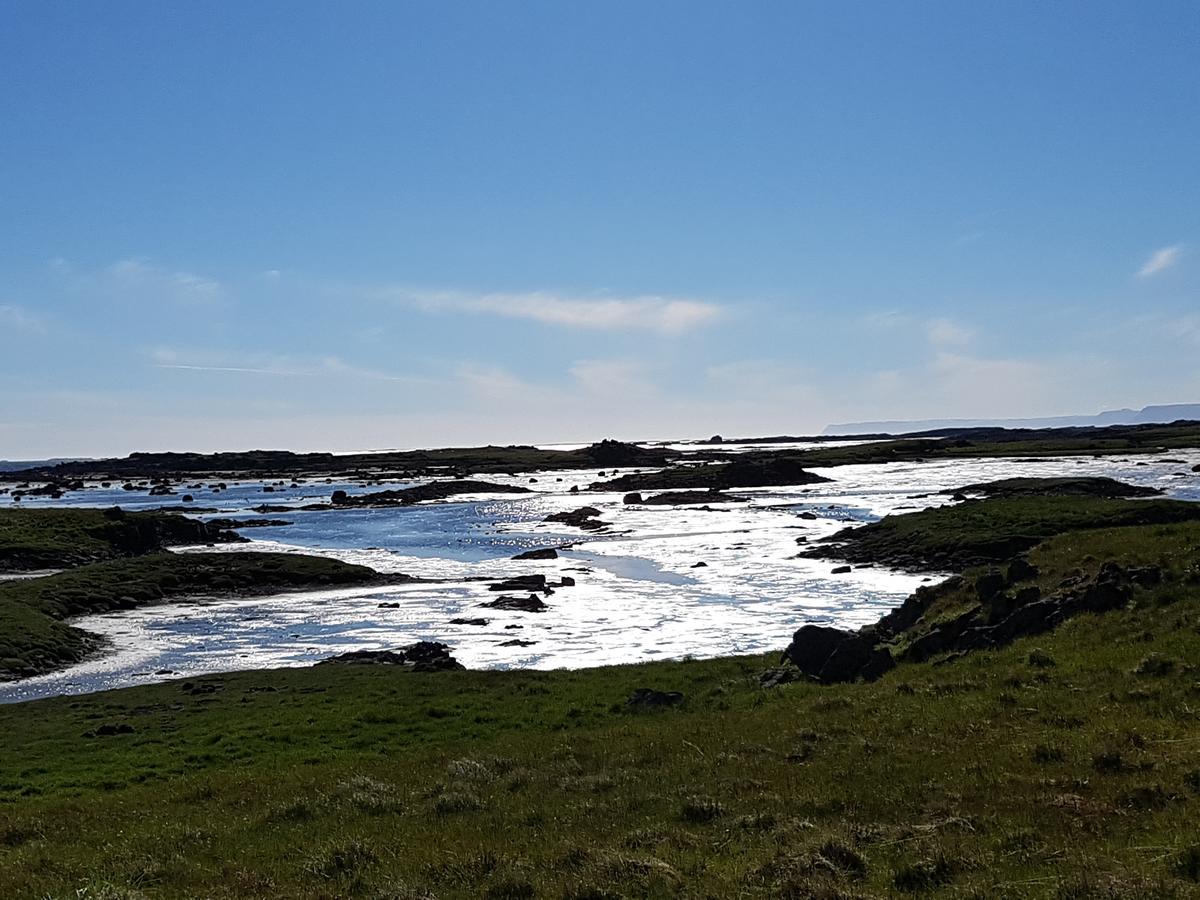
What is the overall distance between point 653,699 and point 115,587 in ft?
157

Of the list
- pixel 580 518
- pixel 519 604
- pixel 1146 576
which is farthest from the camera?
pixel 580 518

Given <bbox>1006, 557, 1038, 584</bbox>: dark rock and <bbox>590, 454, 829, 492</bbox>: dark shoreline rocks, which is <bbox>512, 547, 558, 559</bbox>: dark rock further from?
<bbox>590, 454, 829, 492</bbox>: dark shoreline rocks

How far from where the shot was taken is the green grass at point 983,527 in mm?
62406

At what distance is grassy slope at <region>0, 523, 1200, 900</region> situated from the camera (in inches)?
450

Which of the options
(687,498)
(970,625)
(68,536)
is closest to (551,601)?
(970,625)

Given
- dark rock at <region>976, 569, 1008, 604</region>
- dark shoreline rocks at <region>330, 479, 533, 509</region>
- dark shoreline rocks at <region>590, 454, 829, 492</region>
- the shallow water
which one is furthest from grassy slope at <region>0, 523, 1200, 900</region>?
dark shoreline rocks at <region>590, 454, 829, 492</region>

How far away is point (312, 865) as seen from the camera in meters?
13.2

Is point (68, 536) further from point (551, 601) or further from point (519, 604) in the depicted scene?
point (551, 601)

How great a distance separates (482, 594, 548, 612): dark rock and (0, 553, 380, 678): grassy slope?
16.6 m

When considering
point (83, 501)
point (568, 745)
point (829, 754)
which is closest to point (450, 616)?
point (568, 745)

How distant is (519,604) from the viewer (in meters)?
55.8

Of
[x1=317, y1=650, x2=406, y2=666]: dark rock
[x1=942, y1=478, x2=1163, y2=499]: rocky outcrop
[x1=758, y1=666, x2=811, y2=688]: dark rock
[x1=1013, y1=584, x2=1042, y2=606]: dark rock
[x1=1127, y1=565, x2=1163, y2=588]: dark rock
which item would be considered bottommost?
[x1=317, y1=650, x2=406, y2=666]: dark rock

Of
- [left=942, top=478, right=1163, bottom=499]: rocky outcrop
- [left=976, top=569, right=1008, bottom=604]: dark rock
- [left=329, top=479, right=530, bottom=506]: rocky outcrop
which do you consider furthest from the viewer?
[left=329, top=479, right=530, bottom=506]: rocky outcrop

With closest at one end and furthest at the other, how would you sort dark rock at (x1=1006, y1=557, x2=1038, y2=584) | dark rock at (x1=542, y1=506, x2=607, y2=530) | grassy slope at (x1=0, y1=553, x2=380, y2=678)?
dark rock at (x1=1006, y1=557, x2=1038, y2=584), grassy slope at (x1=0, y1=553, x2=380, y2=678), dark rock at (x1=542, y1=506, x2=607, y2=530)
